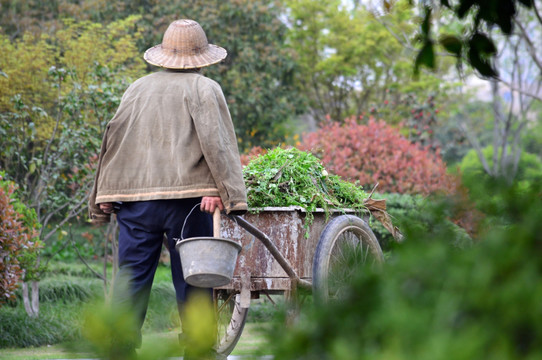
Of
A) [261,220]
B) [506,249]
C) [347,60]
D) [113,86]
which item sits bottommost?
[261,220]

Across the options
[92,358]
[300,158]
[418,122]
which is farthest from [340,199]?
[418,122]

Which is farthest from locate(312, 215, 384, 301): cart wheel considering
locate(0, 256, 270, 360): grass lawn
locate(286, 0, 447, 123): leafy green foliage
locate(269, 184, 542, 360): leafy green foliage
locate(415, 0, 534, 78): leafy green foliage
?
locate(286, 0, 447, 123): leafy green foliage

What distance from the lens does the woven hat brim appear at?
159 inches

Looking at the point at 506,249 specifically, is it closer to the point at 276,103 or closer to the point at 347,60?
the point at 276,103

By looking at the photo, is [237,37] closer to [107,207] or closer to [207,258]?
[107,207]

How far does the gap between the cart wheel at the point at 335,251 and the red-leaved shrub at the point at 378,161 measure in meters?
6.30

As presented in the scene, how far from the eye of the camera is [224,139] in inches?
152

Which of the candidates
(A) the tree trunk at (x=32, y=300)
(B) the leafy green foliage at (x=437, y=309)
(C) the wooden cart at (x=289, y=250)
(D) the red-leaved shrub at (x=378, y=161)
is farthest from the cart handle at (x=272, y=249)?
(D) the red-leaved shrub at (x=378, y=161)

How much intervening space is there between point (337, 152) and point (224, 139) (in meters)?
7.65

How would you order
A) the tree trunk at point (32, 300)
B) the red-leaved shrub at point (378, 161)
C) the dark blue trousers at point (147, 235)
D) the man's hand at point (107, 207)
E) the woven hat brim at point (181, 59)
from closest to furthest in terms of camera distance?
the dark blue trousers at point (147, 235)
the man's hand at point (107, 207)
the woven hat brim at point (181, 59)
the tree trunk at point (32, 300)
the red-leaved shrub at point (378, 161)

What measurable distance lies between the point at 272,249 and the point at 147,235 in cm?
70

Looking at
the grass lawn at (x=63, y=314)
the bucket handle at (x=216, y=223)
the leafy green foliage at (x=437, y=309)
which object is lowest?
the grass lawn at (x=63, y=314)

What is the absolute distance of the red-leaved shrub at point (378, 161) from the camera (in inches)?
440

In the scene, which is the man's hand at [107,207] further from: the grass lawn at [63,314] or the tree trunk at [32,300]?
the tree trunk at [32,300]
